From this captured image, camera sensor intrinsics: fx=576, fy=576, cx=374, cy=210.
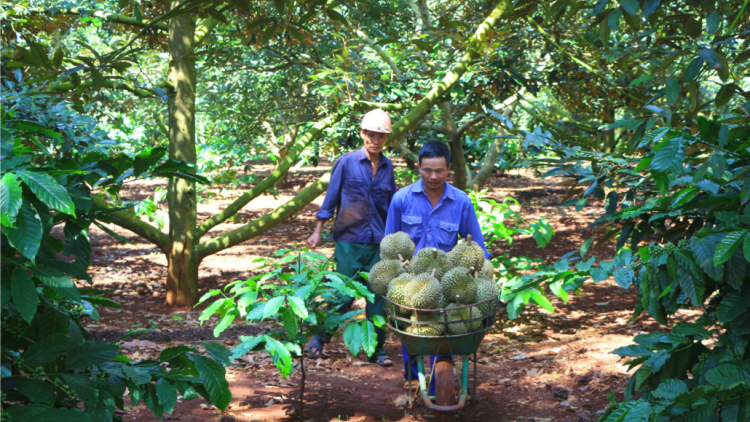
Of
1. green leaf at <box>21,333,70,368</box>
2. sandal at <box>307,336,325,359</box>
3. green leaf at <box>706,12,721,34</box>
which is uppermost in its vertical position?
green leaf at <box>706,12,721,34</box>

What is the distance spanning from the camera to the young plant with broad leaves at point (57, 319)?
4.70 feet

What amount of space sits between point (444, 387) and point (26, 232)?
7.38 ft

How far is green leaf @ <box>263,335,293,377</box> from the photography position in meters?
2.96

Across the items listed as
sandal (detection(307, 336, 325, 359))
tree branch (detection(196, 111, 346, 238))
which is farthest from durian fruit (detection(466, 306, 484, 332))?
tree branch (detection(196, 111, 346, 238))

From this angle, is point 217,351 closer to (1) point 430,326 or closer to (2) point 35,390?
(2) point 35,390

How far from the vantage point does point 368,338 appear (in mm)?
3094

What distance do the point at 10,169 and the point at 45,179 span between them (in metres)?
0.10

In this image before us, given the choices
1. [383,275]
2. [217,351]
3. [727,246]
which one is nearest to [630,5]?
[727,246]

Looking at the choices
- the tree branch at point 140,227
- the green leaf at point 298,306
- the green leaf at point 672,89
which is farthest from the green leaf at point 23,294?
the tree branch at point 140,227

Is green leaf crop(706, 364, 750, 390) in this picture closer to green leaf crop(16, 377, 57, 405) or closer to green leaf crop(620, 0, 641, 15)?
green leaf crop(620, 0, 641, 15)

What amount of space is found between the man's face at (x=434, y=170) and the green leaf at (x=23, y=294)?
2557 millimetres

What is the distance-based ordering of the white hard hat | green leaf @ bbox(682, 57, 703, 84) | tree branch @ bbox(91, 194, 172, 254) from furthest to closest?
tree branch @ bbox(91, 194, 172, 254)
the white hard hat
green leaf @ bbox(682, 57, 703, 84)

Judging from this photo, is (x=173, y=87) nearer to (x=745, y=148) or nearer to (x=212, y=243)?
(x=212, y=243)

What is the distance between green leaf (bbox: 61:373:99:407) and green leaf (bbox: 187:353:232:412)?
320 millimetres
